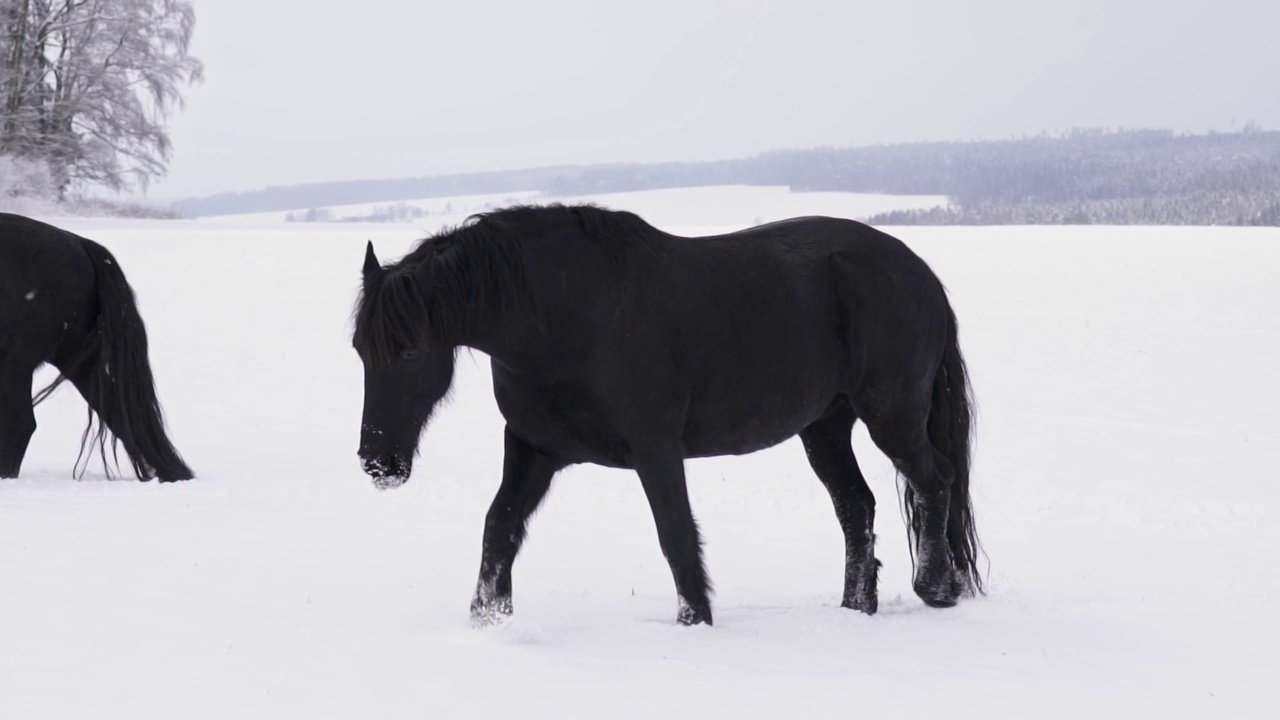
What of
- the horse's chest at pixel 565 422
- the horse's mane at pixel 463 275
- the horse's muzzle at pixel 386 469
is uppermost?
the horse's mane at pixel 463 275

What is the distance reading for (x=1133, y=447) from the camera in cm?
1439

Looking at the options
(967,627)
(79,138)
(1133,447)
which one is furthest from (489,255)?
(79,138)

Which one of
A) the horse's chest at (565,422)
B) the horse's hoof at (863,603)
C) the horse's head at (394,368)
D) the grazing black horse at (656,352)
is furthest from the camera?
the horse's hoof at (863,603)

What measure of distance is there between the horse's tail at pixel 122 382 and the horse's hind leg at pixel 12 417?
0.26 metres

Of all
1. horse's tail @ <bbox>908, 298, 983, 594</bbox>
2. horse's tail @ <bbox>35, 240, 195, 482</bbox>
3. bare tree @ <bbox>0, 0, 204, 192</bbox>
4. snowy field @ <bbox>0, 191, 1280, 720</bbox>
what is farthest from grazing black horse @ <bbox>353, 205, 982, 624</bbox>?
bare tree @ <bbox>0, 0, 204, 192</bbox>

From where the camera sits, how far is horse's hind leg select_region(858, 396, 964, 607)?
20.3 ft

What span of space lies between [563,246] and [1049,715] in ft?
8.83

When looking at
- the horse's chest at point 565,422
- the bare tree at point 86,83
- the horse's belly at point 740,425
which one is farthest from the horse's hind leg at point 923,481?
the bare tree at point 86,83

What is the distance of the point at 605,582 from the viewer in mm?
6816

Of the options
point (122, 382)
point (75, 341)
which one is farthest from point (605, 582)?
point (75, 341)

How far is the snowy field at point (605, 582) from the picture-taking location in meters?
4.46

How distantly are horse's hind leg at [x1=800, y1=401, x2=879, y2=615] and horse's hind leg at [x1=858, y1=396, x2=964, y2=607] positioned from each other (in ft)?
0.63

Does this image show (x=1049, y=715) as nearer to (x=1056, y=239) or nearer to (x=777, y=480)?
(x=777, y=480)

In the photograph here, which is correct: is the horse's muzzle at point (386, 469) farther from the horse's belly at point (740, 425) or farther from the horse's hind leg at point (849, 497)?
the horse's hind leg at point (849, 497)
